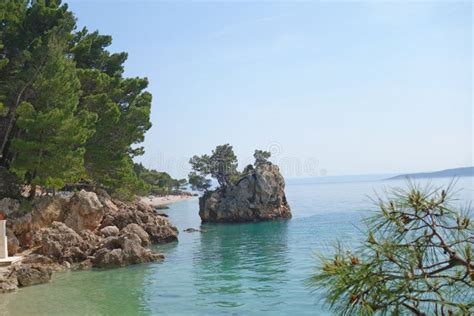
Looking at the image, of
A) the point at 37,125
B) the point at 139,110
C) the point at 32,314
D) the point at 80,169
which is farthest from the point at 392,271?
the point at 139,110

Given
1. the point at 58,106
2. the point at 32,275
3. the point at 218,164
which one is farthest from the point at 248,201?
the point at 32,275

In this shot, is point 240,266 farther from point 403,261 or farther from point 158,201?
point 158,201

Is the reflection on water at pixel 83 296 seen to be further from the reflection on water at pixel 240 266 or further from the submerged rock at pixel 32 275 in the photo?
the reflection on water at pixel 240 266

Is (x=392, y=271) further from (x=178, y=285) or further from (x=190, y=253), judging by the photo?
(x=190, y=253)

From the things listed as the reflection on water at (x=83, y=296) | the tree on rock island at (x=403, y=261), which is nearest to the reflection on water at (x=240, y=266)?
the reflection on water at (x=83, y=296)

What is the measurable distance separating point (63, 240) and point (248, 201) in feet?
96.3

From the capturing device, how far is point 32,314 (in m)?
13.8

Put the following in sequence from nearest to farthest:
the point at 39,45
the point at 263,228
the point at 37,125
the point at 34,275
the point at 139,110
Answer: the point at 34,275 < the point at 37,125 < the point at 39,45 < the point at 139,110 < the point at 263,228

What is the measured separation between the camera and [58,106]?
994 inches

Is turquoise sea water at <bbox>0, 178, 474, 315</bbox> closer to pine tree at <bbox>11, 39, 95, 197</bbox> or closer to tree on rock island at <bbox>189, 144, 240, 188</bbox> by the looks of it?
pine tree at <bbox>11, 39, 95, 197</bbox>

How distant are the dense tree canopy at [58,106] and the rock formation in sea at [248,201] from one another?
1816 centimetres

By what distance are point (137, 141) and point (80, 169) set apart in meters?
9.35

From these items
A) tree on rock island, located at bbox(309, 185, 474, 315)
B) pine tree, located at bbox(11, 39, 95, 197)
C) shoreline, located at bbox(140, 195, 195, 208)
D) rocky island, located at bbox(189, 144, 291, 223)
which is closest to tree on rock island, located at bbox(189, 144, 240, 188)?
rocky island, located at bbox(189, 144, 291, 223)

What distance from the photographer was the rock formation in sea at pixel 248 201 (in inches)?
2002
